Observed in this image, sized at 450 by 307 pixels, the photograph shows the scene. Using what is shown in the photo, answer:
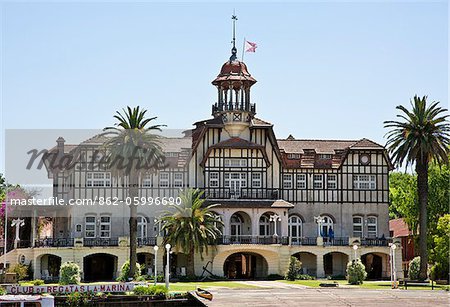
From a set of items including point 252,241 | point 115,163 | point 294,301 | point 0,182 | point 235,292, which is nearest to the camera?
point 294,301

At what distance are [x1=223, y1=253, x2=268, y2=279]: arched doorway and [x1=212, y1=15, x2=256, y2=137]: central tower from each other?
34.6 ft

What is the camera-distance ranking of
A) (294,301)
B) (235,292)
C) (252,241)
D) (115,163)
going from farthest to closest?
(252,241) → (115,163) → (235,292) → (294,301)

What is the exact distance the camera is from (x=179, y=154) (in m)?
77.9

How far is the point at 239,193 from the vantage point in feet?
252

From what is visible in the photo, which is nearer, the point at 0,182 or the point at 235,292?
the point at 235,292

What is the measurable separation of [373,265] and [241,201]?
1340 centimetres

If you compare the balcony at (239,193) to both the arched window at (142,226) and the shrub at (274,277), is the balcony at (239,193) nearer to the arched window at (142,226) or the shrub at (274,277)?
the arched window at (142,226)

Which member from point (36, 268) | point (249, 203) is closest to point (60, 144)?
point (36, 268)

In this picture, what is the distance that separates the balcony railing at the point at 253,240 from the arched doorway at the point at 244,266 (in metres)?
2.86

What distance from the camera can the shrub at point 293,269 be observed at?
230ft

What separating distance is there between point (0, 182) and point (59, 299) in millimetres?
75493

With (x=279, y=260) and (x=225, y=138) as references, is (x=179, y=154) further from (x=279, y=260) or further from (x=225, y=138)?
(x=279, y=260)

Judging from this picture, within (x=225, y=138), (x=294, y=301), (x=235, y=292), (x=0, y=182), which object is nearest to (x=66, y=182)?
(x=225, y=138)

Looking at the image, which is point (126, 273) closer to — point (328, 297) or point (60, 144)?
point (60, 144)
